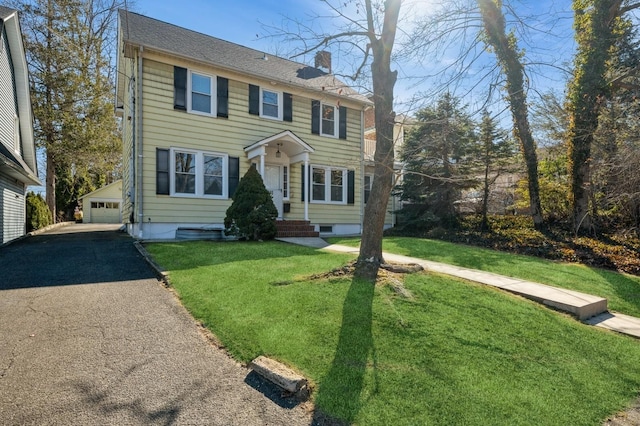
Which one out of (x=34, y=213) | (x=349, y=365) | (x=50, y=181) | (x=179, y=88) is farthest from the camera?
(x=50, y=181)

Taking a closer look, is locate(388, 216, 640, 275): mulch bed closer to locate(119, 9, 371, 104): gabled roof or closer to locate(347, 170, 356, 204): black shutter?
locate(347, 170, 356, 204): black shutter

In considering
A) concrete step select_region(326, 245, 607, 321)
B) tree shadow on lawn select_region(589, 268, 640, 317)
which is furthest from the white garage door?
tree shadow on lawn select_region(589, 268, 640, 317)

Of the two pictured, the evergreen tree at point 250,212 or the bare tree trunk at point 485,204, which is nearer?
the evergreen tree at point 250,212

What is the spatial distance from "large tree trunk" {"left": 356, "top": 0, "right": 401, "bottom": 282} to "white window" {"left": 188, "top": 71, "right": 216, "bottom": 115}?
7.71m

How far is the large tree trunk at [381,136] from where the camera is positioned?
545 cm

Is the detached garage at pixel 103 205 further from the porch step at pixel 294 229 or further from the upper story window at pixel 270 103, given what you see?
the porch step at pixel 294 229

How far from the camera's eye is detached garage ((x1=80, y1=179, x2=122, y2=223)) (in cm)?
3070

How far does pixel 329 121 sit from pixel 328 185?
2.67m

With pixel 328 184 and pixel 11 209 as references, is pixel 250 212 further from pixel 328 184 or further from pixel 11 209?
pixel 11 209

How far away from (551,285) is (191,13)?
356 inches

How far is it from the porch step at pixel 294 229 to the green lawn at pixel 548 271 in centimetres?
322

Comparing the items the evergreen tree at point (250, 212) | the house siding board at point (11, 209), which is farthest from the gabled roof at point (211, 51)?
the house siding board at point (11, 209)

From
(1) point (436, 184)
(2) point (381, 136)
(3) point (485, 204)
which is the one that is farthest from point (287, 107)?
(2) point (381, 136)

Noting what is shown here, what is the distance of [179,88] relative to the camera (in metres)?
11.3
